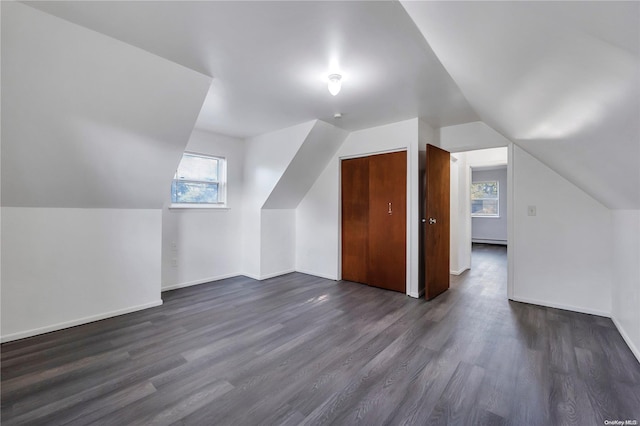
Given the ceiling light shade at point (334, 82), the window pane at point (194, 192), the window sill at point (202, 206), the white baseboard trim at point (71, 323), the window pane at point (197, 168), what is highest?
the ceiling light shade at point (334, 82)

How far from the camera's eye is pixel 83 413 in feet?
5.15

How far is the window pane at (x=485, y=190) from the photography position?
28.1 ft

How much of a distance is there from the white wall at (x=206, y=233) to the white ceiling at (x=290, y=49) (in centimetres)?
127

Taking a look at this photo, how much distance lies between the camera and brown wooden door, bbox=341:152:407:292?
12.5ft

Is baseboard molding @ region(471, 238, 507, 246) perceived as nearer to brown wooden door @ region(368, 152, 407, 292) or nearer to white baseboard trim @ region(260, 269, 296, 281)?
brown wooden door @ region(368, 152, 407, 292)

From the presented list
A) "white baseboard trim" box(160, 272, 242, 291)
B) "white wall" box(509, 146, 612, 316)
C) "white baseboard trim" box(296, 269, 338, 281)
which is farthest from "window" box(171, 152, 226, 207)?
"white wall" box(509, 146, 612, 316)

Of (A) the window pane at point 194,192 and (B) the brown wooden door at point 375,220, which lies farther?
(A) the window pane at point 194,192

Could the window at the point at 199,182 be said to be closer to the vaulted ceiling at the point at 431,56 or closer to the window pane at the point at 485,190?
the vaulted ceiling at the point at 431,56

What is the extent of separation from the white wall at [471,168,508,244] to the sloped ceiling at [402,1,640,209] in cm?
703

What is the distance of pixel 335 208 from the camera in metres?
4.48

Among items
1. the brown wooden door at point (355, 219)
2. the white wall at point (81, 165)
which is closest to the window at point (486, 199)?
the brown wooden door at point (355, 219)

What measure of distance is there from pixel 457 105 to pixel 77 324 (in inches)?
183

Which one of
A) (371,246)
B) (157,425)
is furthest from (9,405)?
(371,246)

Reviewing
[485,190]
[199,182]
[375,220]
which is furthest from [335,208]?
[485,190]
